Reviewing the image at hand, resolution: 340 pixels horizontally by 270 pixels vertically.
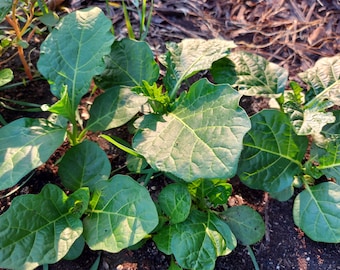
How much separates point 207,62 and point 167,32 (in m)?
0.49

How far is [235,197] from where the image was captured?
5.20 ft

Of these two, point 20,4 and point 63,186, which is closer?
point 63,186

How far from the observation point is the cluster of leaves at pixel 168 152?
1313mm

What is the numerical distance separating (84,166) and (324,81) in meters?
0.87

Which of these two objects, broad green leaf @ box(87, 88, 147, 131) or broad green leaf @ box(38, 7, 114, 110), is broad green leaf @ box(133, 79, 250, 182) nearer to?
broad green leaf @ box(87, 88, 147, 131)

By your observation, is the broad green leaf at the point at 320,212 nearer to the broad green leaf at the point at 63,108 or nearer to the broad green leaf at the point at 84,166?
the broad green leaf at the point at 84,166

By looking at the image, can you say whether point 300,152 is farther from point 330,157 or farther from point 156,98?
point 156,98

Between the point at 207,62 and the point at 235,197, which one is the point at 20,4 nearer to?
the point at 207,62

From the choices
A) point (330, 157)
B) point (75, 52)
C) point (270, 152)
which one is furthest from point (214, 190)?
point (75, 52)

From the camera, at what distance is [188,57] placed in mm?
1601

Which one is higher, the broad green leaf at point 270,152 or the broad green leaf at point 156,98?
the broad green leaf at point 156,98

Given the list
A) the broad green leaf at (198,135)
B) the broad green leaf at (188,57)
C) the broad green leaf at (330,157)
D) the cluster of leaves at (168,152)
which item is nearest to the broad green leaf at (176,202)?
the cluster of leaves at (168,152)

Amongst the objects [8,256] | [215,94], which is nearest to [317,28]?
[215,94]

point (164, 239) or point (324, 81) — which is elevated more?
point (324, 81)
